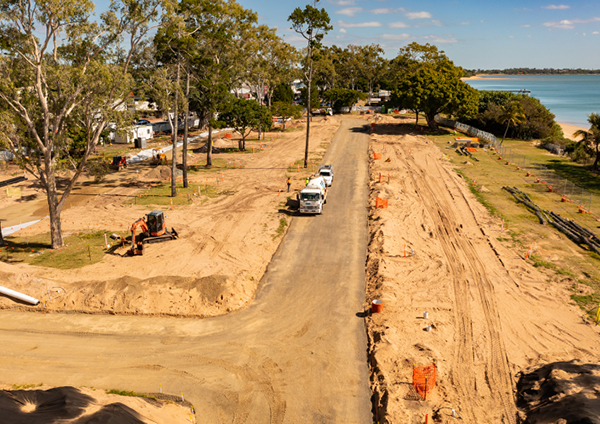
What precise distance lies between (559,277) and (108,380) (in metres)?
25.4

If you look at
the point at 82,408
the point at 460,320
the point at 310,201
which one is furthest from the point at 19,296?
the point at 460,320

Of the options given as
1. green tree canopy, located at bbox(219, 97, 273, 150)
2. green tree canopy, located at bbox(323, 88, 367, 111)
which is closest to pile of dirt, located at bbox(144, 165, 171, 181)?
green tree canopy, located at bbox(219, 97, 273, 150)

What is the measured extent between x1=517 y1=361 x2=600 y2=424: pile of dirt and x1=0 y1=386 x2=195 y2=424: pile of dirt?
41.0 feet

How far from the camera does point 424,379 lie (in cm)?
1580

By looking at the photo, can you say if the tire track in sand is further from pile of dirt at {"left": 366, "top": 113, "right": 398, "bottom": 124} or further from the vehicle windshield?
pile of dirt at {"left": 366, "top": 113, "right": 398, "bottom": 124}

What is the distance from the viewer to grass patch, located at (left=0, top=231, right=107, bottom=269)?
26.6m

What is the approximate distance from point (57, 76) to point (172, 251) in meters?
13.3

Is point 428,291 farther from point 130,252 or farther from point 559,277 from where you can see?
point 130,252

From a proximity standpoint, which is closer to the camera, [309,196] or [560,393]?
[560,393]

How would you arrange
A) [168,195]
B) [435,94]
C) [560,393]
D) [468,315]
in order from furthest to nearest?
[435,94], [168,195], [468,315], [560,393]

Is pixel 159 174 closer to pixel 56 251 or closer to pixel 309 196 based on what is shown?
pixel 56 251

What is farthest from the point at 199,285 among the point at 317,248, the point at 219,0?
the point at 219,0

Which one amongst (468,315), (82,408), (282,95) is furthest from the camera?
(282,95)

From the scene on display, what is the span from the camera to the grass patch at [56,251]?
26.6 metres
